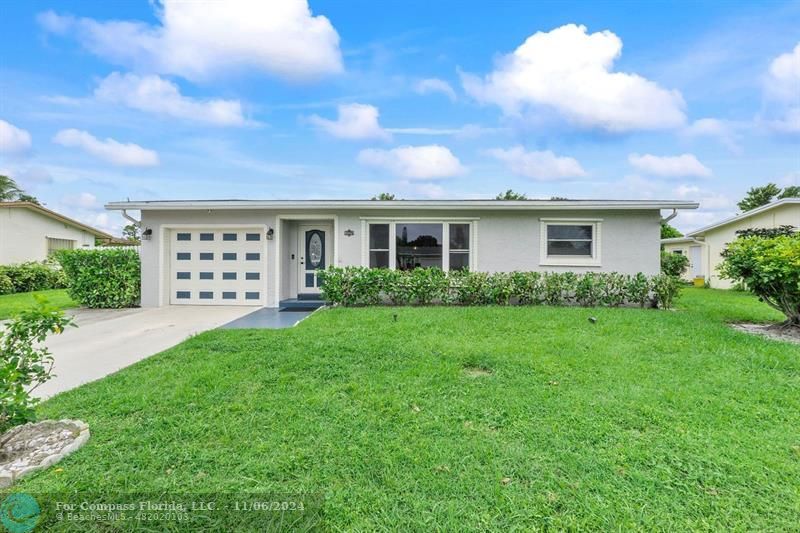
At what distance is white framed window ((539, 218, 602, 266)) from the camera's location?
9.38 metres

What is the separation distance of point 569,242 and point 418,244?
157 inches

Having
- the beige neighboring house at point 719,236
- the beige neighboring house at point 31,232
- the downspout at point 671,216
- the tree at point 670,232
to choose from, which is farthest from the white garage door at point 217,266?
the tree at point 670,232

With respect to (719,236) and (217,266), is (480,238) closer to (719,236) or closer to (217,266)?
(217,266)

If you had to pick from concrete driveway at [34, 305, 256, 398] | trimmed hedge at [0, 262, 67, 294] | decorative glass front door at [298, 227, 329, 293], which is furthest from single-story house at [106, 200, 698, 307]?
trimmed hedge at [0, 262, 67, 294]

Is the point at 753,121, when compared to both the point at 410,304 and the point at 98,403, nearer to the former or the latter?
the point at 410,304

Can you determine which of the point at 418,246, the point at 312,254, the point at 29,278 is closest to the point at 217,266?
the point at 312,254

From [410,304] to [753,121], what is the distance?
14.5m

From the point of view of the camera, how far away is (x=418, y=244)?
9742 mm

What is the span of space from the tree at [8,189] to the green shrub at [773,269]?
119ft

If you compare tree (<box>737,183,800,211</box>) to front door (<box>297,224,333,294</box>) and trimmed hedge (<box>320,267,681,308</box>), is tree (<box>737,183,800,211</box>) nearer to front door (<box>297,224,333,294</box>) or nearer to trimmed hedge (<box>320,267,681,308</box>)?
trimmed hedge (<box>320,267,681,308</box>)

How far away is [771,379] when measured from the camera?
405cm

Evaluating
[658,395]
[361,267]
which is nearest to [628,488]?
[658,395]

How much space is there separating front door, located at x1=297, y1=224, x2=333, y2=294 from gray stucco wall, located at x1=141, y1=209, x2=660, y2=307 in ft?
1.52

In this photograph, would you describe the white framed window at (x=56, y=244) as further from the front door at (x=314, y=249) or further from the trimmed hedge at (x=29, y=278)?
the front door at (x=314, y=249)
